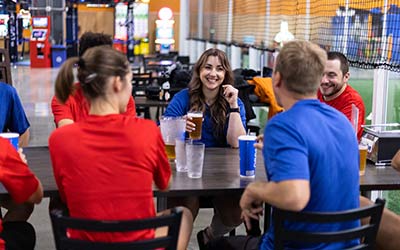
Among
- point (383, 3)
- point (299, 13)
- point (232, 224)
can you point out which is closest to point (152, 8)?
point (299, 13)

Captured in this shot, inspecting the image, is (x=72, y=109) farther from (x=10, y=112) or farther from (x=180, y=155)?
(x=180, y=155)

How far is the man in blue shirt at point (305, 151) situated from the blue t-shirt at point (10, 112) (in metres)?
1.90

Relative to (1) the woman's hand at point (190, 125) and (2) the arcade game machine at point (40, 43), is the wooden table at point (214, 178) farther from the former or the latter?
(2) the arcade game machine at point (40, 43)

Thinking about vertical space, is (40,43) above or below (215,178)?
above

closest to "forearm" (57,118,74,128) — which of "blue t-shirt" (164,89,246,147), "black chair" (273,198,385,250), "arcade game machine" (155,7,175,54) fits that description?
"blue t-shirt" (164,89,246,147)

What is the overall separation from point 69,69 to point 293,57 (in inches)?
32.8

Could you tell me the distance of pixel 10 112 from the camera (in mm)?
3633

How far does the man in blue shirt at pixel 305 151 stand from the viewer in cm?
200

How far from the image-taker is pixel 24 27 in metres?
22.6

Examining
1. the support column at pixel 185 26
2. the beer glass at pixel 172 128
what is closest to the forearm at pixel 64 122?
the beer glass at pixel 172 128

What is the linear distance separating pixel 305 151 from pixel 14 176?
3.58 ft

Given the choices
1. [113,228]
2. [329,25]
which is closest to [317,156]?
[113,228]

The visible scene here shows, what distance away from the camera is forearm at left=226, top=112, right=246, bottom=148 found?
3.57 m

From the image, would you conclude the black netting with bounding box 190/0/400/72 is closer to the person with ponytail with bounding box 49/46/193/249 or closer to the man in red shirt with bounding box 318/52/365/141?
the man in red shirt with bounding box 318/52/365/141
